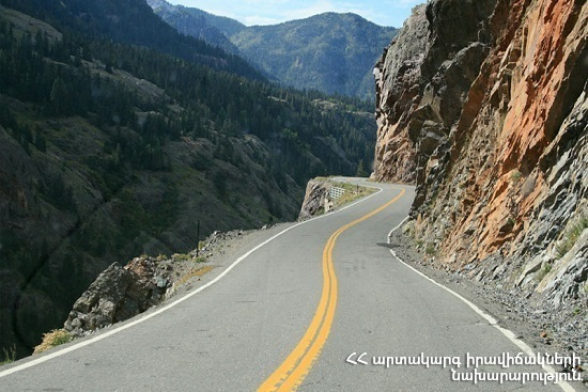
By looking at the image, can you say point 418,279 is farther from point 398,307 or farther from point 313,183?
point 313,183

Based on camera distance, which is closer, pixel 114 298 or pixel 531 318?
pixel 531 318

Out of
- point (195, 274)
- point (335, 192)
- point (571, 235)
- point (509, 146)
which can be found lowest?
point (335, 192)

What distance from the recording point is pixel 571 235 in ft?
36.7

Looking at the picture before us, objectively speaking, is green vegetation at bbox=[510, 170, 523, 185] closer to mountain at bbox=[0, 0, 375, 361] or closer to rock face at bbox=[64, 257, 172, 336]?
rock face at bbox=[64, 257, 172, 336]

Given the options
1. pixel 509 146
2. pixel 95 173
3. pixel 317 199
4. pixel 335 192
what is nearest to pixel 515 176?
pixel 509 146

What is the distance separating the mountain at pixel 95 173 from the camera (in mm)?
61344

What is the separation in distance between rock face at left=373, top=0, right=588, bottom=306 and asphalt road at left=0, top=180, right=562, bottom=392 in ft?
8.06

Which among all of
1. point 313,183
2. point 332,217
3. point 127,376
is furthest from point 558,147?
point 313,183

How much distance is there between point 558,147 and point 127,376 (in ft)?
39.4

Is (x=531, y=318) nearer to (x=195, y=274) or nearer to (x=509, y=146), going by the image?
(x=509, y=146)

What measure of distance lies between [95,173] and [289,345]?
89.4 metres

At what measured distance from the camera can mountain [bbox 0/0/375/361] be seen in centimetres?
6134

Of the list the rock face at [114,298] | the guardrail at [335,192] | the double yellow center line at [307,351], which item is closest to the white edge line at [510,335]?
the double yellow center line at [307,351]

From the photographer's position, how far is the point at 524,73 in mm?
17297
